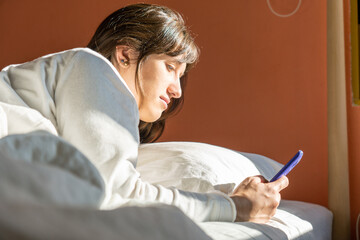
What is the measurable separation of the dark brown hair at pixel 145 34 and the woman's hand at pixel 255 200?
1.56 ft

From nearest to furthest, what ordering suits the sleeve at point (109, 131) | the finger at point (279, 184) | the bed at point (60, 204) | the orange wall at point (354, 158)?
1. the bed at point (60, 204)
2. the sleeve at point (109, 131)
3. the finger at point (279, 184)
4. the orange wall at point (354, 158)

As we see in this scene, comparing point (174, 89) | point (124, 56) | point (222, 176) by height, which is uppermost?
point (124, 56)

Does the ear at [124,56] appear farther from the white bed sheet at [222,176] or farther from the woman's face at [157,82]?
the white bed sheet at [222,176]

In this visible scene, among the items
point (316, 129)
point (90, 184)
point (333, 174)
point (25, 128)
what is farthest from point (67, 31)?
point (90, 184)

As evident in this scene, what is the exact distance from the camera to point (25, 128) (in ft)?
2.64

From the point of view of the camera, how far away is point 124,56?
1300 millimetres

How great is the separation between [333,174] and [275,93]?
0.45 m

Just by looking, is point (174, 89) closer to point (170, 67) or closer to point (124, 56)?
point (170, 67)

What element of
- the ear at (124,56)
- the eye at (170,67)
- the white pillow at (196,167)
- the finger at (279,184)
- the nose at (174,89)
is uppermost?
the ear at (124,56)

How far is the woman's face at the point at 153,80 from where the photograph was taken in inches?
51.3

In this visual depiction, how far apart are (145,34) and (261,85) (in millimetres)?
883

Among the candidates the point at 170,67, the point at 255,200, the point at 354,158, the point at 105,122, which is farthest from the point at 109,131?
the point at 354,158

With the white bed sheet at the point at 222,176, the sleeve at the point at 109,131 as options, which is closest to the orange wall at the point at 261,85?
the white bed sheet at the point at 222,176

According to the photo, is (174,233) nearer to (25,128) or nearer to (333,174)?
(25,128)
